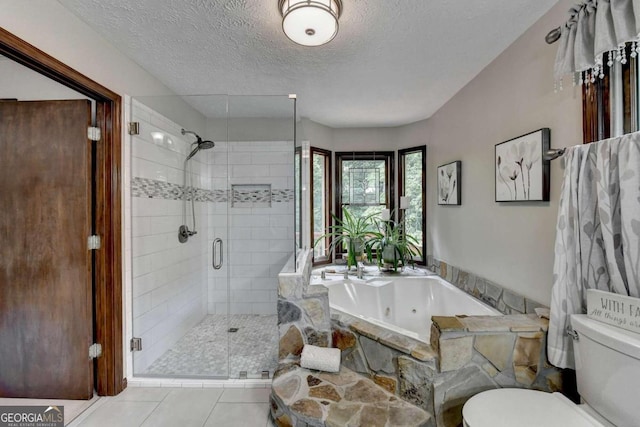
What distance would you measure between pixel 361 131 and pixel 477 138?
1.67 m

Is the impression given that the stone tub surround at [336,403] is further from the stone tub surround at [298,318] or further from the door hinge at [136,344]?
the door hinge at [136,344]

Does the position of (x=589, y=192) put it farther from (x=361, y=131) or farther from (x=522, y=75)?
(x=361, y=131)

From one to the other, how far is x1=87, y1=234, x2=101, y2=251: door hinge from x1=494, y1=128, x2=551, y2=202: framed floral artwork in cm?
284

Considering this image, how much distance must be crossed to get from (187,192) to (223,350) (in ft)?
5.09

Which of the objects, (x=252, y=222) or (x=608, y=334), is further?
(x=252, y=222)

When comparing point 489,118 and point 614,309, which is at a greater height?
point 489,118

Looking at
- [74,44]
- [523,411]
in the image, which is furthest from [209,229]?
[523,411]

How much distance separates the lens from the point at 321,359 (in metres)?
1.85

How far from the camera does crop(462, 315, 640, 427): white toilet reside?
110 cm

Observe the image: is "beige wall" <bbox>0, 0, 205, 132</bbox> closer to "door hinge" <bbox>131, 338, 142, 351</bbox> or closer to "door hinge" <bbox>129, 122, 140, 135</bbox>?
"door hinge" <bbox>129, 122, 140, 135</bbox>

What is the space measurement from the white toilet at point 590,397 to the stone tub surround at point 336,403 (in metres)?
0.39

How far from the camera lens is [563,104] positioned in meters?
1.59

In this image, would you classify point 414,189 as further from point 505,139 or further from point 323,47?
point 323,47

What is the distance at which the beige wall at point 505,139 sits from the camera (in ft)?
5.44
